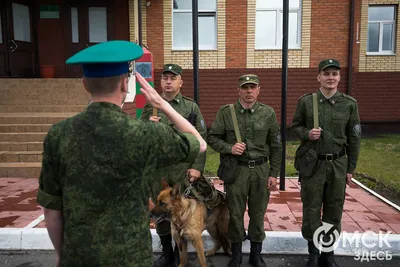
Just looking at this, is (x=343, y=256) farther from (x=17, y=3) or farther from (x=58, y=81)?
(x=17, y=3)

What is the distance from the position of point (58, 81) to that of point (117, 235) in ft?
28.3

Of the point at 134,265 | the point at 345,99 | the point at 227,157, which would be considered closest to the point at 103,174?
the point at 134,265

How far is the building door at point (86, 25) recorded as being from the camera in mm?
11094

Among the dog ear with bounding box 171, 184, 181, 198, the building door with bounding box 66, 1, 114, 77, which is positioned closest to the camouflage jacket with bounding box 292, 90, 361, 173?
the dog ear with bounding box 171, 184, 181, 198

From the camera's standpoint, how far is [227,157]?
3.50 m

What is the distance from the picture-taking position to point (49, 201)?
1.50 m

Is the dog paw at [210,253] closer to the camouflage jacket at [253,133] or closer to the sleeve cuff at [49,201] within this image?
the camouflage jacket at [253,133]

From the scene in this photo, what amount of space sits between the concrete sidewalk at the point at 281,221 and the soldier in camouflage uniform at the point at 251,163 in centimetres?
58

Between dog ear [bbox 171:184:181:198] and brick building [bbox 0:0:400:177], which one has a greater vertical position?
brick building [bbox 0:0:400:177]

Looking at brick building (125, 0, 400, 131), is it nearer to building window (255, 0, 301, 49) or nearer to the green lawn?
building window (255, 0, 301, 49)

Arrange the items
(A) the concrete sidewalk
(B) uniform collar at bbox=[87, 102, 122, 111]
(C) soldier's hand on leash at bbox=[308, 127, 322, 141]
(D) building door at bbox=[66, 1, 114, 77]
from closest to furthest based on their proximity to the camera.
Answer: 1. (B) uniform collar at bbox=[87, 102, 122, 111]
2. (C) soldier's hand on leash at bbox=[308, 127, 322, 141]
3. (A) the concrete sidewalk
4. (D) building door at bbox=[66, 1, 114, 77]

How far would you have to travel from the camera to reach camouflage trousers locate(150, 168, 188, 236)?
3.33 m


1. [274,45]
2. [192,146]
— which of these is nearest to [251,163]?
[192,146]

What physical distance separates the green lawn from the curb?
249 centimetres
